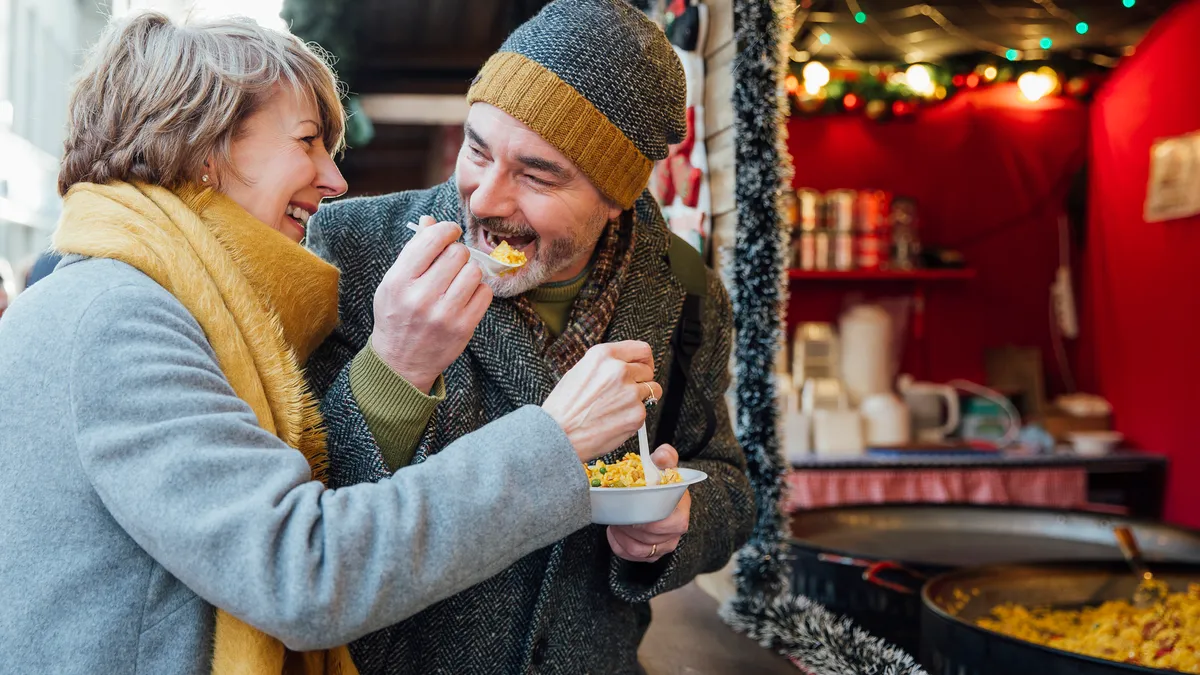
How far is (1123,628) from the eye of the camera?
179cm

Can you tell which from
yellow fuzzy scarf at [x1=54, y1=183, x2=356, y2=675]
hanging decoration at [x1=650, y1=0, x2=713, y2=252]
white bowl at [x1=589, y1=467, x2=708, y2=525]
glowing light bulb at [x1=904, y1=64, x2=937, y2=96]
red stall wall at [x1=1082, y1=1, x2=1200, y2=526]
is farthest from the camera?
glowing light bulb at [x1=904, y1=64, x2=937, y2=96]

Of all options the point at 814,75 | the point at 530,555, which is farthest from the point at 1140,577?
the point at 814,75

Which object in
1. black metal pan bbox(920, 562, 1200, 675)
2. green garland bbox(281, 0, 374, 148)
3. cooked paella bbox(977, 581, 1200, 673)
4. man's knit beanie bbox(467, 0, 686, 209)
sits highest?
green garland bbox(281, 0, 374, 148)

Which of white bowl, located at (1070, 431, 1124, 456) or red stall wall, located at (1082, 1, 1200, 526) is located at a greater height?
red stall wall, located at (1082, 1, 1200, 526)

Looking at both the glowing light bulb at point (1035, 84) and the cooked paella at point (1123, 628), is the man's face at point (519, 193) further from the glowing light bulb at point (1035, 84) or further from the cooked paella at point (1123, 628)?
the glowing light bulb at point (1035, 84)

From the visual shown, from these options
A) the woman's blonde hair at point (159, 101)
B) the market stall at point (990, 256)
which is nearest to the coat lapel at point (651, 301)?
the woman's blonde hair at point (159, 101)

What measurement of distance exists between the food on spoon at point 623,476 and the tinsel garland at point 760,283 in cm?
69

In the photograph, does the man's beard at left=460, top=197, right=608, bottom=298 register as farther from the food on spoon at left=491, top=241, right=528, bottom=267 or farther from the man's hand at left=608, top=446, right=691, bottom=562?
the man's hand at left=608, top=446, right=691, bottom=562

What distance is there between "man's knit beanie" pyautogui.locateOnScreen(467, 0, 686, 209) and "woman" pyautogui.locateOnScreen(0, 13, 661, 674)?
1.43 feet

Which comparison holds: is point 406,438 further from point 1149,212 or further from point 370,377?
point 1149,212

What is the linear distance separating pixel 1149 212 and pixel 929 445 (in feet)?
5.28

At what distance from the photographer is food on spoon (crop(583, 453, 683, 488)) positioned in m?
1.26

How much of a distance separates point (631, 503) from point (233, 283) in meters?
0.52

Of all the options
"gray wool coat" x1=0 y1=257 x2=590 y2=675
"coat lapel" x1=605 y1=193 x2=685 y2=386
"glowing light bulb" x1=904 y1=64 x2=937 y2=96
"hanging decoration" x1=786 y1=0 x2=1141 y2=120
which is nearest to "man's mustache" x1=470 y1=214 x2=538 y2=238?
"coat lapel" x1=605 y1=193 x2=685 y2=386
